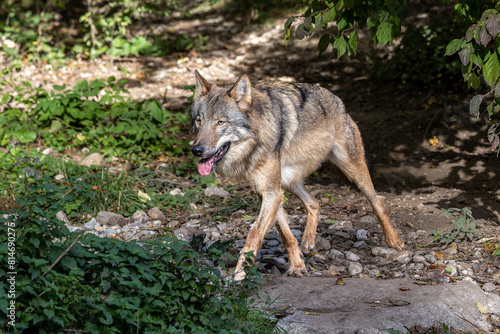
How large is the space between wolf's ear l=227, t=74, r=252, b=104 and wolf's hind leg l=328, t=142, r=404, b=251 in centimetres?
144

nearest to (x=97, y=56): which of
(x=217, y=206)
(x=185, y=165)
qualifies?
(x=185, y=165)

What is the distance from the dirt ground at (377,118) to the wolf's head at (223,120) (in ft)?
6.40

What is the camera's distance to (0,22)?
43.6 ft

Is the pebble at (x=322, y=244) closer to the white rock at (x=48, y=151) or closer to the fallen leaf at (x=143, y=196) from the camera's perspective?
the fallen leaf at (x=143, y=196)

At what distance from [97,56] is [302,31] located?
8.84 metres

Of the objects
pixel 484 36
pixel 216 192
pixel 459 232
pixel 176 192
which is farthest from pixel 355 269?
pixel 176 192

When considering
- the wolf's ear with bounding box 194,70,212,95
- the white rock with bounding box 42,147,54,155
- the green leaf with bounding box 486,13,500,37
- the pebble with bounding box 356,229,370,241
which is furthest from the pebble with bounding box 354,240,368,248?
the white rock with bounding box 42,147,54,155

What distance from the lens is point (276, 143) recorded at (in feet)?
16.7

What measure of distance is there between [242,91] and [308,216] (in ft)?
5.78

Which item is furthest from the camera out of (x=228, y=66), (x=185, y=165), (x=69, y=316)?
(x=228, y=66)

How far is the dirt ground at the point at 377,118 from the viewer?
6.62 metres

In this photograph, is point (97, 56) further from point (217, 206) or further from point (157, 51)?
point (217, 206)

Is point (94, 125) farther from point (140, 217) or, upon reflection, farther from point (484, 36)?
point (484, 36)

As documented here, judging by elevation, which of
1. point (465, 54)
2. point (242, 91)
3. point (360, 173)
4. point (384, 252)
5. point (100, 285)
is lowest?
point (384, 252)
